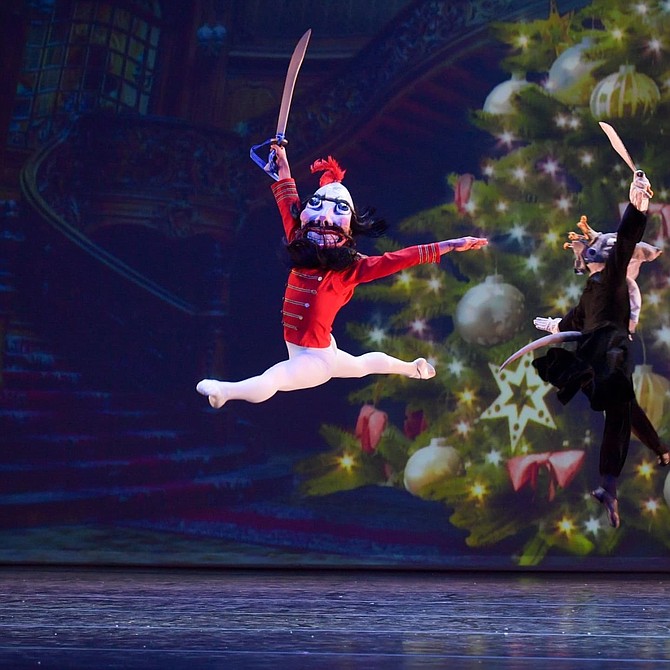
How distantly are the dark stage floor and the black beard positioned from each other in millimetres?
1211

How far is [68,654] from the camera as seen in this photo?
4.03 meters

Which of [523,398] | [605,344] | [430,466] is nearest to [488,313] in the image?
[523,398]

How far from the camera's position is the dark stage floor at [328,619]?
4020 mm

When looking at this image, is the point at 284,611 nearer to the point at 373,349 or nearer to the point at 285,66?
the point at 373,349

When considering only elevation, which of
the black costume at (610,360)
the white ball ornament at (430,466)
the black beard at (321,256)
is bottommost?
the white ball ornament at (430,466)

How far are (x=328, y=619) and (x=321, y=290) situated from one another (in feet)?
4.39

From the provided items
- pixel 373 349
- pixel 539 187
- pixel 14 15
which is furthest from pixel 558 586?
pixel 14 15

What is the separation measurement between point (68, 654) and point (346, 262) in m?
1.48

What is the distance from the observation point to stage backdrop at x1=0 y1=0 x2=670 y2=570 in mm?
6648

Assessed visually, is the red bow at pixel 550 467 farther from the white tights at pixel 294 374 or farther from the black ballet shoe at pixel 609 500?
the black ballet shoe at pixel 609 500

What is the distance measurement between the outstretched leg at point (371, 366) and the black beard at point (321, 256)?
0.95 feet

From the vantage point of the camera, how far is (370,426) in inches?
263

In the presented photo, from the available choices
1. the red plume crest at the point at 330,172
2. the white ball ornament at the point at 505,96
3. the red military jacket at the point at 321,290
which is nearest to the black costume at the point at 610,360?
the red military jacket at the point at 321,290

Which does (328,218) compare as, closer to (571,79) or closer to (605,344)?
(605,344)
